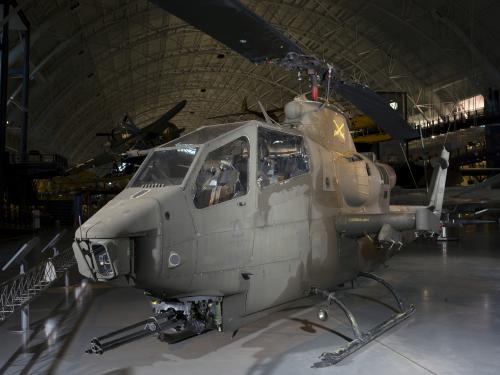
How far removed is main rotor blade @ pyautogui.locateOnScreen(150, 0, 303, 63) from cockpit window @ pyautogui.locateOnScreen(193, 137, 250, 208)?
1.45 meters

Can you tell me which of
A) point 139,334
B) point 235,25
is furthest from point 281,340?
point 235,25

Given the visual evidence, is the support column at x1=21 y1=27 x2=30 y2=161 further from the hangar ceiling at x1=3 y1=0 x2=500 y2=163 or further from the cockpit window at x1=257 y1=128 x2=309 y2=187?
the cockpit window at x1=257 y1=128 x2=309 y2=187

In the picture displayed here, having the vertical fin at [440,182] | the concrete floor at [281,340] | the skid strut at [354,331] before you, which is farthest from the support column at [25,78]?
the skid strut at [354,331]

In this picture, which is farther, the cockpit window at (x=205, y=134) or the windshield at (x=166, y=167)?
the cockpit window at (x=205, y=134)

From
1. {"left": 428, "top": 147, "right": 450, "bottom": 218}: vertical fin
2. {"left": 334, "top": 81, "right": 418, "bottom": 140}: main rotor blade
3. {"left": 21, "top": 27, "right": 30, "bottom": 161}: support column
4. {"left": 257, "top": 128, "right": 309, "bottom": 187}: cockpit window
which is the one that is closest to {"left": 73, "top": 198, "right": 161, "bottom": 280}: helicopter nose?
{"left": 257, "top": 128, "right": 309, "bottom": 187}: cockpit window

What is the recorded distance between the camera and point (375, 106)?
8.06m

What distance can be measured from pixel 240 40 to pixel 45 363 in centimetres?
466

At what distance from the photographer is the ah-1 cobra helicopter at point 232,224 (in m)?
4.65

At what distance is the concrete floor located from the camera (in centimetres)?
544

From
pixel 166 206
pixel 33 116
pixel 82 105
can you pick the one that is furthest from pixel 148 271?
pixel 82 105

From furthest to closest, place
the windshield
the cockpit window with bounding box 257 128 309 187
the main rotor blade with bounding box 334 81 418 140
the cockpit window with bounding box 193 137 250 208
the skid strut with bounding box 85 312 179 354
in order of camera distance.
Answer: the main rotor blade with bounding box 334 81 418 140 < the cockpit window with bounding box 257 128 309 187 < the windshield < the cockpit window with bounding box 193 137 250 208 < the skid strut with bounding box 85 312 179 354

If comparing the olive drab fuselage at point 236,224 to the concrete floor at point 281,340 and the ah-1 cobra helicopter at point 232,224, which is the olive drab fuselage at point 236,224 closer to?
the ah-1 cobra helicopter at point 232,224

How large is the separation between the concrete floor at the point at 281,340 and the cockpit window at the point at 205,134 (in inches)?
102

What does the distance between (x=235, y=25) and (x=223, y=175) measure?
74.5 inches
